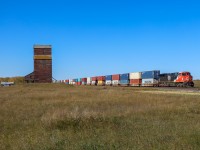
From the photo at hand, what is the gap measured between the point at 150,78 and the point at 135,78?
8.41 metres

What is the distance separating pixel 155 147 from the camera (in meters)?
7.56

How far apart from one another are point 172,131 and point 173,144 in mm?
2163

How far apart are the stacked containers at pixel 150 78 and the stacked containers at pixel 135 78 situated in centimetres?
189

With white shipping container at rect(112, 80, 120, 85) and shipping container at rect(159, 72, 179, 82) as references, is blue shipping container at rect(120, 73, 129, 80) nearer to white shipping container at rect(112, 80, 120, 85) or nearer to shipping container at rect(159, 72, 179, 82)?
white shipping container at rect(112, 80, 120, 85)

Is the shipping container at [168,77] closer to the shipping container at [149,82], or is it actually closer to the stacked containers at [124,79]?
the shipping container at [149,82]

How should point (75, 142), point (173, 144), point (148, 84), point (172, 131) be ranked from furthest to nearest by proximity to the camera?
point (148, 84), point (172, 131), point (75, 142), point (173, 144)

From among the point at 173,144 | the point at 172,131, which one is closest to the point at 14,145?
the point at 173,144

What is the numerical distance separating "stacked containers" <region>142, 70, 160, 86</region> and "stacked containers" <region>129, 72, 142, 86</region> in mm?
1886

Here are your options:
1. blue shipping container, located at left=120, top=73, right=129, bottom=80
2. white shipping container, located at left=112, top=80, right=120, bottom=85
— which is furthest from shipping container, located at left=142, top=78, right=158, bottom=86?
white shipping container, located at left=112, top=80, right=120, bottom=85

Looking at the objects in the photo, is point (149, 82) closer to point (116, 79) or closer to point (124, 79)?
point (124, 79)

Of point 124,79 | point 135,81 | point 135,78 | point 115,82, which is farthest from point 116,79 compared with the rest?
point 135,78

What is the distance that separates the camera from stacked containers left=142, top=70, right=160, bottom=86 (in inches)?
2586

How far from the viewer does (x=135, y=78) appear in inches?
2985

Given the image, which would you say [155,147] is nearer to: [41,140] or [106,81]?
[41,140]
